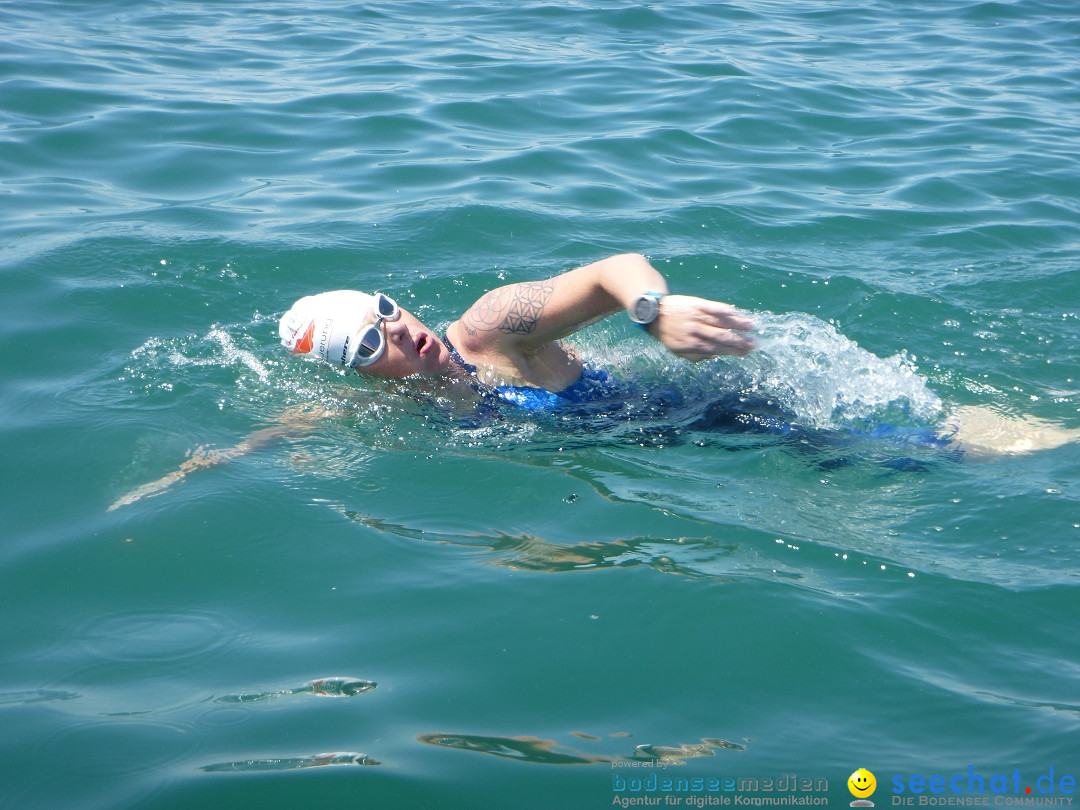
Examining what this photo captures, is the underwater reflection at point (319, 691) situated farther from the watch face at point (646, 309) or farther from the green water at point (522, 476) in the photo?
the watch face at point (646, 309)

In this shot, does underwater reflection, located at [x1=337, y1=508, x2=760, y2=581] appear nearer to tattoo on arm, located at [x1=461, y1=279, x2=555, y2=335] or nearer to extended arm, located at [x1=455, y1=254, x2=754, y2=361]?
extended arm, located at [x1=455, y1=254, x2=754, y2=361]

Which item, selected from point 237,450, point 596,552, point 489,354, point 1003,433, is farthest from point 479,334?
point 1003,433

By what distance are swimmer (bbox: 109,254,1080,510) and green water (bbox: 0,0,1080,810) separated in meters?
0.15

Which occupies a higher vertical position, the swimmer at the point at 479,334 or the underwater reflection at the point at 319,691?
the swimmer at the point at 479,334

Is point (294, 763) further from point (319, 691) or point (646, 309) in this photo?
point (646, 309)

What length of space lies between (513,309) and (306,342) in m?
1.20

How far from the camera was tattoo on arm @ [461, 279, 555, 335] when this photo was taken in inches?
188

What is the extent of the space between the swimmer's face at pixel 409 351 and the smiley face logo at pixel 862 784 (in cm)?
306

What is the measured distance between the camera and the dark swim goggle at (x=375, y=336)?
512 cm

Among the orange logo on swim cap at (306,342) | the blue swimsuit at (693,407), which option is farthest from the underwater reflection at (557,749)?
the orange logo on swim cap at (306,342)

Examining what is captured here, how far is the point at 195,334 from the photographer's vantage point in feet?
21.3

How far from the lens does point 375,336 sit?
513 cm

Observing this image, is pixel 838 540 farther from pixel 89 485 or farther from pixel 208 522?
pixel 89 485

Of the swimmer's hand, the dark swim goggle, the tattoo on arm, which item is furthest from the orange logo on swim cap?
the swimmer's hand
